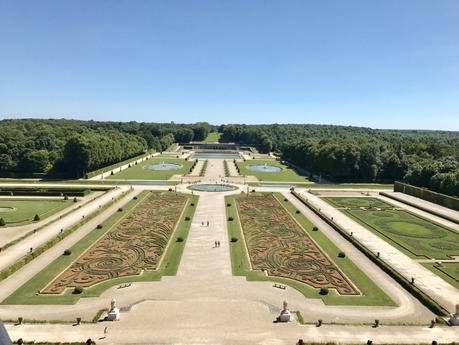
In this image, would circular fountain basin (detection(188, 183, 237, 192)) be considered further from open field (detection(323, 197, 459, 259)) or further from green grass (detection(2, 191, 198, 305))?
green grass (detection(2, 191, 198, 305))

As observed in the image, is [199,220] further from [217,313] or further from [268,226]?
[217,313]

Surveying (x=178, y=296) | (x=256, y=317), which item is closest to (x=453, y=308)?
(x=256, y=317)

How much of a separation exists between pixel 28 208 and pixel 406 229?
5092cm

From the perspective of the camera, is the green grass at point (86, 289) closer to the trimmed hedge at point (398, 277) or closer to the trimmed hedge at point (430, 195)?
the trimmed hedge at point (398, 277)

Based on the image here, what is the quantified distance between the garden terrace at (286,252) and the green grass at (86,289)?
7.26 m

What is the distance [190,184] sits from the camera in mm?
77062

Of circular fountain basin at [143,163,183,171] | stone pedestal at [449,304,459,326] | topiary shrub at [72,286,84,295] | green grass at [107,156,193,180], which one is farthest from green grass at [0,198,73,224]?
circular fountain basin at [143,163,183,171]

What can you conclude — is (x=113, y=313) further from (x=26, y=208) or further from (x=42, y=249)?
(x=26, y=208)

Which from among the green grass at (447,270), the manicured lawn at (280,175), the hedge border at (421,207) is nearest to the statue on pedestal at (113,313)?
the green grass at (447,270)

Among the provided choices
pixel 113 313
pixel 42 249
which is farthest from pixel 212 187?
pixel 113 313

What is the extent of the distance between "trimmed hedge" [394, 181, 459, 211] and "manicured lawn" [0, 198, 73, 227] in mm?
58802

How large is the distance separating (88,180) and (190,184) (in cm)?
2185

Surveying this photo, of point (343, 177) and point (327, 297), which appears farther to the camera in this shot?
point (343, 177)

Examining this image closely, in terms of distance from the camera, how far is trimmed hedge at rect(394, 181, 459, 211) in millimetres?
58963
